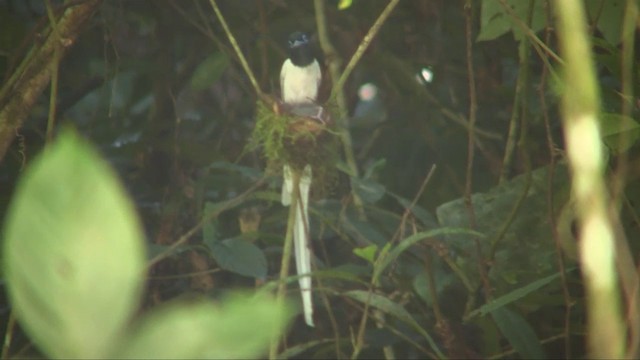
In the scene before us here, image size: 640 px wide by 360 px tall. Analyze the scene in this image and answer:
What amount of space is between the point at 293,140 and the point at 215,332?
5.27 feet

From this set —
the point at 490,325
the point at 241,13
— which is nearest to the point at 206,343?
the point at 490,325

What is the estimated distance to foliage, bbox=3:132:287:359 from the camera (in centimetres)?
18

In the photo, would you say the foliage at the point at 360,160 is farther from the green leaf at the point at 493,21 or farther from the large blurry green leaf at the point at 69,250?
the large blurry green leaf at the point at 69,250

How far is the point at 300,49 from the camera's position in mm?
2273

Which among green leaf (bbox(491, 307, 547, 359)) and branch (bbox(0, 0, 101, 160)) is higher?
branch (bbox(0, 0, 101, 160))

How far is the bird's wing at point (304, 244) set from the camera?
5.22 ft

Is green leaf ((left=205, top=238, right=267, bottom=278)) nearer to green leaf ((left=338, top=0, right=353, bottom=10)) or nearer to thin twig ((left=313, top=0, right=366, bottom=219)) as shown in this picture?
thin twig ((left=313, top=0, right=366, bottom=219))

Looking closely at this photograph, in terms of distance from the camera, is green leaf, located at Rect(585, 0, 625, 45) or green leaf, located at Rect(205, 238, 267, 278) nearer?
green leaf, located at Rect(585, 0, 625, 45)

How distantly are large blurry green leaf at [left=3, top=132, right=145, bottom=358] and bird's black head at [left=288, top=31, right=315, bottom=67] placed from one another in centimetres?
195

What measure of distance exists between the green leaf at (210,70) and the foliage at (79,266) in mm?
1608

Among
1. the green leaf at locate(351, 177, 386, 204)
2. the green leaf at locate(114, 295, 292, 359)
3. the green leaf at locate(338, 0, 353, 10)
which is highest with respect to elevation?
the green leaf at locate(338, 0, 353, 10)

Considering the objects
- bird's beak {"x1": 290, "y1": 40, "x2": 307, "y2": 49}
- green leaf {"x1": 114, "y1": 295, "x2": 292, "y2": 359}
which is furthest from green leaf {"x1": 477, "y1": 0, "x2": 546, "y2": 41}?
green leaf {"x1": 114, "y1": 295, "x2": 292, "y2": 359}

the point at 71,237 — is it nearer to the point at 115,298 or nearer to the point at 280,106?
the point at 115,298

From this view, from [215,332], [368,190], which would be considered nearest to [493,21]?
[368,190]
